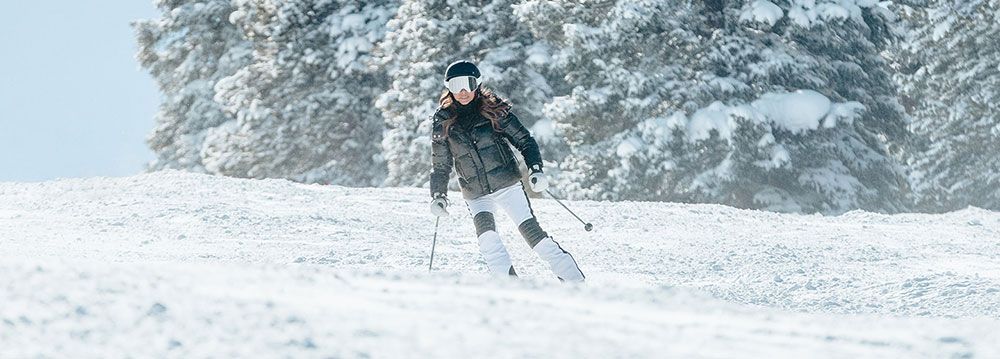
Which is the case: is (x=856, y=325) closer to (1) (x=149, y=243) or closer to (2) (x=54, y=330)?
(2) (x=54, y=330)

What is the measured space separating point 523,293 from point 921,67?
26872 millimetres

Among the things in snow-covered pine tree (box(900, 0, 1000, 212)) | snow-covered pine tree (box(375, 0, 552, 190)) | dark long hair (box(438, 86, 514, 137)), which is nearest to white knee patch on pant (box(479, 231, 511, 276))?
dark long hair (box(438, 86, 514, 137))

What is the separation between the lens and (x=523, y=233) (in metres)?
6.08

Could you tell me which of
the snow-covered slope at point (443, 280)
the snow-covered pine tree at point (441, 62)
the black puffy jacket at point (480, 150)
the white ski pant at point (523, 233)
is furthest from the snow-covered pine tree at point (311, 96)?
the white ski pant at point (523, 233)

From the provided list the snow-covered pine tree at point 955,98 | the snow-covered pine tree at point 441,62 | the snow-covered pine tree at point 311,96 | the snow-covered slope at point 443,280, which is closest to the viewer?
the snow-covered slope at point 443,280

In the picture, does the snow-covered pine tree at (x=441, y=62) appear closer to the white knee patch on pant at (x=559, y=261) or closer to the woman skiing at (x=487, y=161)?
the woman skiing at (x=487, y=161)

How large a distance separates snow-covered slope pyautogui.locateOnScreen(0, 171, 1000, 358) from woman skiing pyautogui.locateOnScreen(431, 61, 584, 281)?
93 cm

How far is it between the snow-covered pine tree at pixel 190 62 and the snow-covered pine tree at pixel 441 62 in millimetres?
7809

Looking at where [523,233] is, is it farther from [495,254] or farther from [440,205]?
[440,205]

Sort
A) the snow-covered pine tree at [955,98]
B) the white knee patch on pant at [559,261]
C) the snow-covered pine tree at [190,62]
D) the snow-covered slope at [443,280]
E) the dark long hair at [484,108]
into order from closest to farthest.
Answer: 1. the snow-covered slope at [443,280]
2. the white knee patch on pant at [559,261]
3. the dark long hair at [484,108]
4. the snow-covered pine tree at [955,98]
5. the snow-covered pine tree at [190,62]

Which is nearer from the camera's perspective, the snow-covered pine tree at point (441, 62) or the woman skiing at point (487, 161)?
the woman skiing at point (487, 161)

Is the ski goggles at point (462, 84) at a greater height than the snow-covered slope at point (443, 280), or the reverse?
the ski goggles at point (462, 84)

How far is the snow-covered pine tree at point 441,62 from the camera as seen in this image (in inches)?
853

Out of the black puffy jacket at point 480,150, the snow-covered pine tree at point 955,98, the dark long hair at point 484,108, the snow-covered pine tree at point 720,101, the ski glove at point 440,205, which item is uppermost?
the dark long hair at point 484,108
